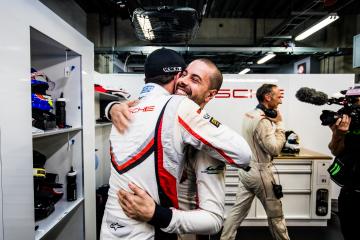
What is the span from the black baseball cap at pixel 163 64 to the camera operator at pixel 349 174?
145cm

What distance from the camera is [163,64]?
3.60 feet

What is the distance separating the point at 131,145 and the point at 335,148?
6.15 feet

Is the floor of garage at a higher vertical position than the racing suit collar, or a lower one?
lower

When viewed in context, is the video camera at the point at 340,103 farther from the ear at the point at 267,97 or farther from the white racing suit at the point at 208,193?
the white racing suit at the point at 208,193

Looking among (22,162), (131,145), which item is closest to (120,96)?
(22,162)

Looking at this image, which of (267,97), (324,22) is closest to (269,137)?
(267,97)

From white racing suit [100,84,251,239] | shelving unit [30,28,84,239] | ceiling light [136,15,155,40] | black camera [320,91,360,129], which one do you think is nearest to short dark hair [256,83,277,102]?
black camera [320,91,360,129]

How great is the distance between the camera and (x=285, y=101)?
4.35m

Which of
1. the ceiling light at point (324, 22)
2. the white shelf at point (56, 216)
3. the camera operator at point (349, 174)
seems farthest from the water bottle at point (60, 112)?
the ceiling light at point (324, 22)

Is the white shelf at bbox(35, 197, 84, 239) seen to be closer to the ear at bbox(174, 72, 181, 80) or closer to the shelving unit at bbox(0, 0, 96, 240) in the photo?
the shelving unit at bbox(0, 0, 96, 240)

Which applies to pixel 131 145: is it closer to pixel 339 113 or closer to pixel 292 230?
pixel 339 113

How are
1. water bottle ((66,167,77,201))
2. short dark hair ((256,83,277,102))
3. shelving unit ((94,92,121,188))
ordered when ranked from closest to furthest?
1. water bottle ((66,167,77,201))
2. short dark hair ((256,83,277,102))
3. shelving unit ((94,92,121,188))

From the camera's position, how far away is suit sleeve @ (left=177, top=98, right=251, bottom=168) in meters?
0.89

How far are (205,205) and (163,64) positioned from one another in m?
0.58
